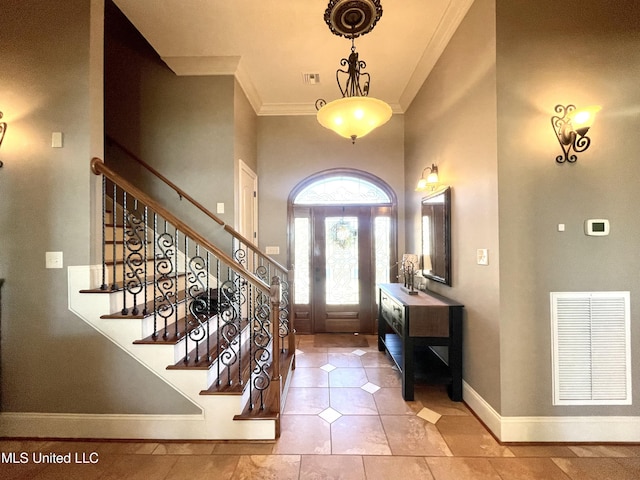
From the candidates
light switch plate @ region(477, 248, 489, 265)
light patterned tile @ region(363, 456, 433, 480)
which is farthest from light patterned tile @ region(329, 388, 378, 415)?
light switch plate @ region(477, 248, 489, 265)

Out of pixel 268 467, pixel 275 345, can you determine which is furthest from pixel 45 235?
pixel 268 467

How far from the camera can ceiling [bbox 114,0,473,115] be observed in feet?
8.07

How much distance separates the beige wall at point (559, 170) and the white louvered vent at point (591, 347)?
0.20 feet

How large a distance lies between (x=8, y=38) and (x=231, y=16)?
5.51 ft

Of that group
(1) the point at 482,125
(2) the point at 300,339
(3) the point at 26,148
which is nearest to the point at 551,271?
(1) the point at 482,125

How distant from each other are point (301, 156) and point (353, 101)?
8.95ft

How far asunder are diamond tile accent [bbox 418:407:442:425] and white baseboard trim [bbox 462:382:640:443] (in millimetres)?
448

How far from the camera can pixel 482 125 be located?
2.17 m

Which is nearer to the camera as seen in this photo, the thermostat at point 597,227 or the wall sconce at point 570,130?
the wall sconce at point 570,130

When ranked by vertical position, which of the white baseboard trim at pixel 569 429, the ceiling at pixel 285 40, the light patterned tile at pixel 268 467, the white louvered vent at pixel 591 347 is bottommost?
the light patterned tile at pixel 268 467

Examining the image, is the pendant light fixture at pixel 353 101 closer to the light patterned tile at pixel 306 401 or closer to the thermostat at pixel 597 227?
the thermostat at pixel 597 227

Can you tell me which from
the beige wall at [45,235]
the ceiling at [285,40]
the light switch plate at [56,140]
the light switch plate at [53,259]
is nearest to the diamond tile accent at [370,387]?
the beige wall at [45,235]

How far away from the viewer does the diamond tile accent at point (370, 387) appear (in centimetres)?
271

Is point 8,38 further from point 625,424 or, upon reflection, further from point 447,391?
point 625,424
